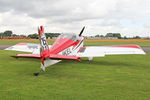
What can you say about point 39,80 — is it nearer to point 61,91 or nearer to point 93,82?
point 61,91

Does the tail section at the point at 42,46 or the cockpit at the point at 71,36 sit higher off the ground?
the cockpit at the point at 71,36

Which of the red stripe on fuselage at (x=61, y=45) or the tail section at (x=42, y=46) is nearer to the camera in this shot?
the tail section at (x=42, y=46)

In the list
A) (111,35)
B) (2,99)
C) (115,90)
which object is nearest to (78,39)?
(115,90)

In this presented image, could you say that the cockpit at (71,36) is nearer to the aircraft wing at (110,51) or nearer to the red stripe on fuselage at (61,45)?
the red stripe on fuselage at (61,45)

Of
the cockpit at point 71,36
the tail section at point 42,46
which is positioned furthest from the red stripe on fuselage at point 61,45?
the tail section at point 42,46

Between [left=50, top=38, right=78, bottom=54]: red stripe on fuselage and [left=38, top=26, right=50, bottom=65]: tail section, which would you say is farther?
[left=50, top=38, right=78, bottom=54]: red stripe on fuselage

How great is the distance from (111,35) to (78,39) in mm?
149866

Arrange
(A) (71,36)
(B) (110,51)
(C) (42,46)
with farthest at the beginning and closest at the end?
(A) (71,36) → (B) (110,51) → (C) (42,46)

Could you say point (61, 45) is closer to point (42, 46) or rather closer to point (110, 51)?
point (42, 46)

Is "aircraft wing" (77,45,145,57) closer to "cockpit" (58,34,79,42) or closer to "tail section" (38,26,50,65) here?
"cockpit" (58,34,79,42)

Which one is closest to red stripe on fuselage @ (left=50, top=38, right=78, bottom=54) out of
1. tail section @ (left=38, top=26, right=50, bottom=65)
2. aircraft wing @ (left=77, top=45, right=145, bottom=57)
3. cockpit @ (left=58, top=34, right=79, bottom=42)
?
cockpit @ (left=58, top=34, right=79, bottom=42)

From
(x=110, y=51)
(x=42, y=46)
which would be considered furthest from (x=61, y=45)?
(x=110, y=51)

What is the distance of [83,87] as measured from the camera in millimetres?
5965

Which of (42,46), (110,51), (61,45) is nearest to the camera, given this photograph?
(42,46)
